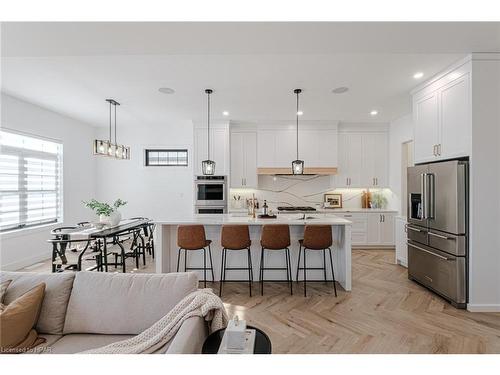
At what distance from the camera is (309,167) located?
6.09 metres

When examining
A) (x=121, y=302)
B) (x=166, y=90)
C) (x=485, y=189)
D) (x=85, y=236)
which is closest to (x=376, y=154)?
(x=485, y=189)

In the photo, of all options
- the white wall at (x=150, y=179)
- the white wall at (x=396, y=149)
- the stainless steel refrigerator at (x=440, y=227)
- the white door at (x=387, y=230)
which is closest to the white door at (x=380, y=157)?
the white wall at (x=396, y=149)

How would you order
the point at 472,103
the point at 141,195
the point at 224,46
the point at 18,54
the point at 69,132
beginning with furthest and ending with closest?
the point at 141,195, the point at 69,132, the point at 472,103, the point at 18,54, the point at 224,46

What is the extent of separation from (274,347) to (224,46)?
2717 millimetres

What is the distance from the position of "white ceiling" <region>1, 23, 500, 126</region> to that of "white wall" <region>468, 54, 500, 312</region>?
1.19ft

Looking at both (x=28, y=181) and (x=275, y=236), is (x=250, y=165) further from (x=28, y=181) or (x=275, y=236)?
(x=28, y=181)

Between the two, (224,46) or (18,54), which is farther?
(18,54)

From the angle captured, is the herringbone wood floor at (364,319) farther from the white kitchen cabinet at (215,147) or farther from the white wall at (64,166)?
the white wall at (64,166)

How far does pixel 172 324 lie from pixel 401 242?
4417 millimetres

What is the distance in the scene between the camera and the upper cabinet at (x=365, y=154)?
6219 mm

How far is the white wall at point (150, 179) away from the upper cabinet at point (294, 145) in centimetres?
180

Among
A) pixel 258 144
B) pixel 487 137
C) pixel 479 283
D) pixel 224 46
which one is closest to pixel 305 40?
pixel 224 46

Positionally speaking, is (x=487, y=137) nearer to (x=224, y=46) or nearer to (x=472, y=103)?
(x=472, y=103)

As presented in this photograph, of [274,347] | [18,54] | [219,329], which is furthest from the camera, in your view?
[18,54]
